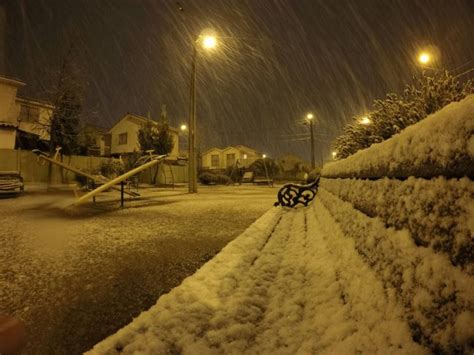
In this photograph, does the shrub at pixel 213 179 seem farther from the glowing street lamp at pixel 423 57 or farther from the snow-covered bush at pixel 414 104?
the snow-covered bush at pixel 414 104

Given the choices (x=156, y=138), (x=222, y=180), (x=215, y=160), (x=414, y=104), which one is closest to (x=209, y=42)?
(x=414, y=104)

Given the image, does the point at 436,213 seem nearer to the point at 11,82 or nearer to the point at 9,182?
the point at 9,182

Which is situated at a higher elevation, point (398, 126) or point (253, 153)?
point (253, 153)

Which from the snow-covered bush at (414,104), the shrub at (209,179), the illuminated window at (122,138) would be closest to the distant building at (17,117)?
the illuminated window at (122,138)

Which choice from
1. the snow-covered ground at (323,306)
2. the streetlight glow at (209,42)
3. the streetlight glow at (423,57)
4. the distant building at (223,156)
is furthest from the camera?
the distant building at (223,156)

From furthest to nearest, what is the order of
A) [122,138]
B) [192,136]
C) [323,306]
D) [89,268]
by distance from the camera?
1. [122,138]
2. [192,136]
3. [89,268]
4. [323,306]

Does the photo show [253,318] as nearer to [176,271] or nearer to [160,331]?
[160,331]

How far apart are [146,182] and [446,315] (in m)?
27.7

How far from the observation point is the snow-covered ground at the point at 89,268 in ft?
5.85

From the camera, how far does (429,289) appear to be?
0.89 metres

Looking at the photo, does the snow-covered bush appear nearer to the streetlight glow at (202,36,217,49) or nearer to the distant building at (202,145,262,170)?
the streetlight glow at (202,36,217,49)

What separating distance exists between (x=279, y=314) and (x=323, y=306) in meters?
0.25

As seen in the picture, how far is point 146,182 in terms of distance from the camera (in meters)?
26.9

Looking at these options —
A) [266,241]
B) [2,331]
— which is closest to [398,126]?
[266,241]
